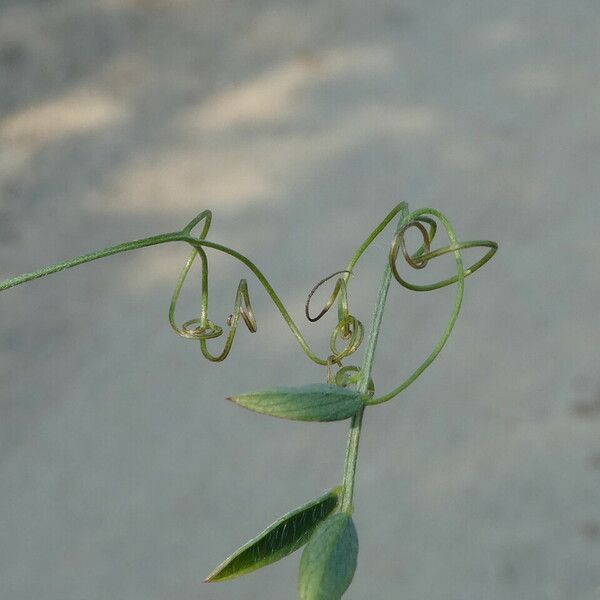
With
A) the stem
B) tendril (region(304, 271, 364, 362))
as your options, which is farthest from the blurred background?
the stem

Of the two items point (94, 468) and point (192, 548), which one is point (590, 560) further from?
point (94, 468)

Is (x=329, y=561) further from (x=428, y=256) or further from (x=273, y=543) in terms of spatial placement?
(x=428, y=256)

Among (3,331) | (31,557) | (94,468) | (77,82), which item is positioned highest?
(77,82)

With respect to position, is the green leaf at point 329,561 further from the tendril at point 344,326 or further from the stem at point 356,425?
the tendril at point 344,326

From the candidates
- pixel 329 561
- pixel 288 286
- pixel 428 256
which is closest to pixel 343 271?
pixel 428 256

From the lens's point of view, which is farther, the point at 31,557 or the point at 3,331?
the point at 3,331

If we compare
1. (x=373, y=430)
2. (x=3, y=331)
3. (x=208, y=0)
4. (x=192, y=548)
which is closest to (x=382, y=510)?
(x=373, y=430)

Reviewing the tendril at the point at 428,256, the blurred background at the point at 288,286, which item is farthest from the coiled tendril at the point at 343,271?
the blurred background at the point at 288,286
